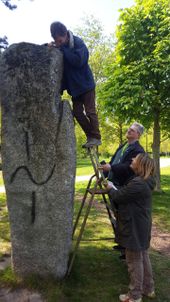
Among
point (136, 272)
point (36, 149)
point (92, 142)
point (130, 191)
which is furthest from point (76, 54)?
point (136, 272)

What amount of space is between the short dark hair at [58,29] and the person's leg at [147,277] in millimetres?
3215

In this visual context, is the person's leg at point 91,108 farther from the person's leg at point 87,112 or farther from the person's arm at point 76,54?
the person's arm at point 76,54

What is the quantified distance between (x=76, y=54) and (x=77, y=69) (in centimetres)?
23

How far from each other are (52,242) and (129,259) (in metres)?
1.07

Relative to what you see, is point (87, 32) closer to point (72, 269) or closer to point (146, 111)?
point (146, 111)

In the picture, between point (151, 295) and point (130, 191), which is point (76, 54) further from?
point (151, 295)

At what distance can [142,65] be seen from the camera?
11594 millimetres

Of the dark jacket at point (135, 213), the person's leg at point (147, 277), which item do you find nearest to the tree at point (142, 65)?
the dark jacket at point (135, 213)

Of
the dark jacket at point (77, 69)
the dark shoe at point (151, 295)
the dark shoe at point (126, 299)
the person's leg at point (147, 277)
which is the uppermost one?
the dark jacket at point (77, 69)

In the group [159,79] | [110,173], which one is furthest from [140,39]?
[110,173]

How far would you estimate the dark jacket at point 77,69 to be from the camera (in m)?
4.66

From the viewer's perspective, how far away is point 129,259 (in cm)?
452

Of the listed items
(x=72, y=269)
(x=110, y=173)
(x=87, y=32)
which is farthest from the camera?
(x=87, y=32)

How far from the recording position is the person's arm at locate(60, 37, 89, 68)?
4637 millimetres
